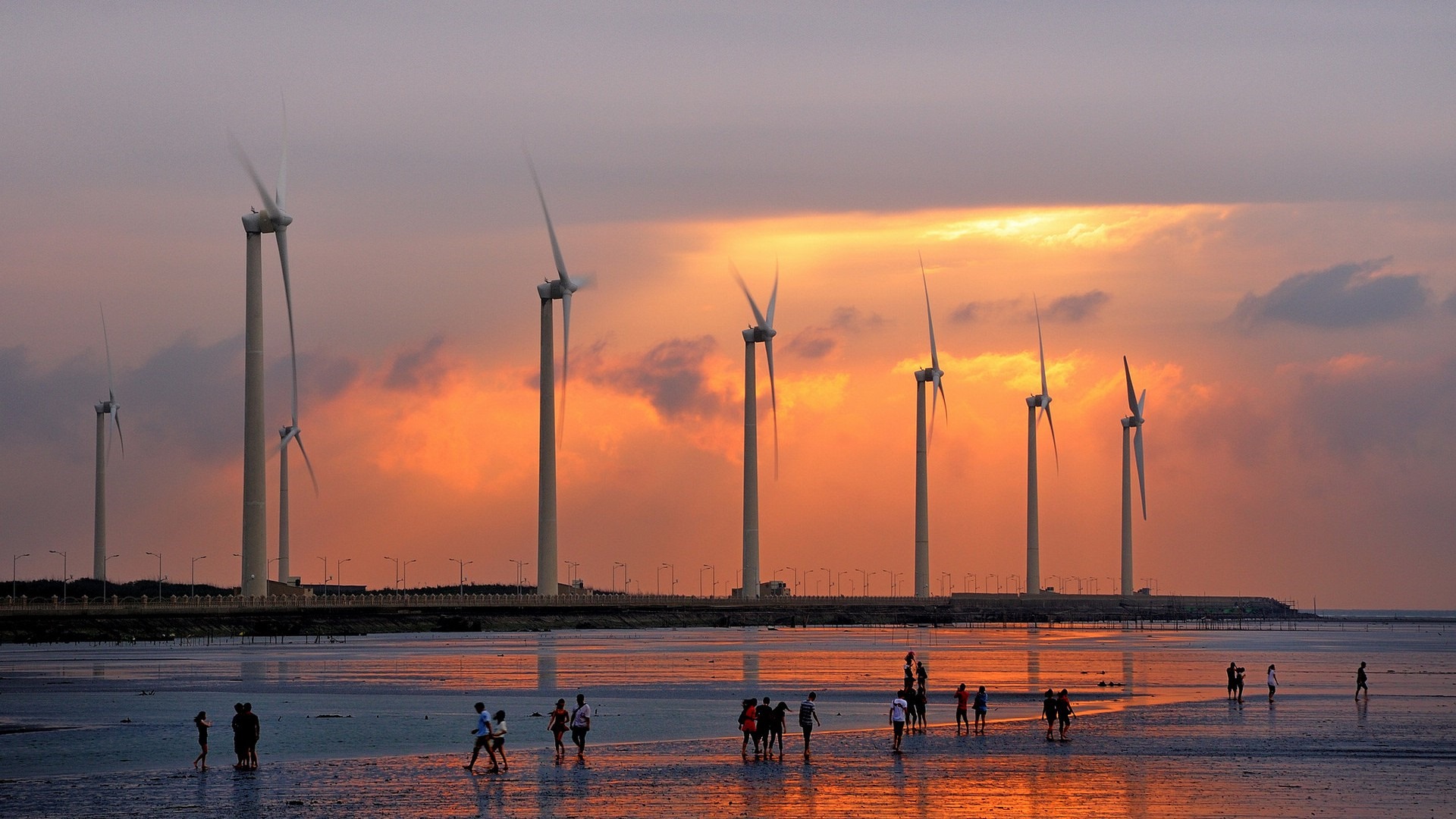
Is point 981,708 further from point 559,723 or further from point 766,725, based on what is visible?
point 559,723

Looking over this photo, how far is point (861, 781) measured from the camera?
42594mm

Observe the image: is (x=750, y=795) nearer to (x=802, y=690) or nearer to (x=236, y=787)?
(x=236, y=787)

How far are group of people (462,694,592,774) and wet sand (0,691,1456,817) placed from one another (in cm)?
58

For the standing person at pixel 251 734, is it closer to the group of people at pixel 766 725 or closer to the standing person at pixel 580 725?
the standing person at pixel 580 725

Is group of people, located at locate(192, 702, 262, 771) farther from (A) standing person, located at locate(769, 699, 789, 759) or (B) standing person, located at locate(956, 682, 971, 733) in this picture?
(B) standing person, located at locate(956, 682, 971, 733)

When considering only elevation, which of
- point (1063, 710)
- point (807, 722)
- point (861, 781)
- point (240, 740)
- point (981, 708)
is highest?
point (807, 722)

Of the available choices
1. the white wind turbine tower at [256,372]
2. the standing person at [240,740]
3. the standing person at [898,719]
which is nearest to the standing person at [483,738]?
the standing person at [240,740]

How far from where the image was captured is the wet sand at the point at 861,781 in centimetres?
3747

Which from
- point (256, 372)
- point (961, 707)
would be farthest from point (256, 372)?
point (961, 707)

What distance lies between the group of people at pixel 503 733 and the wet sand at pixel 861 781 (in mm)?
577

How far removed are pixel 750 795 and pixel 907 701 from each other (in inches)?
742

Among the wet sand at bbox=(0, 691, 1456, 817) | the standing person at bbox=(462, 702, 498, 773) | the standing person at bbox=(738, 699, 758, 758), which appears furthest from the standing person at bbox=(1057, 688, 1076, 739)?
the standing person at bbox=(462, 702, 498, 773)

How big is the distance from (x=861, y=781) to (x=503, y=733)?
32.8 ft

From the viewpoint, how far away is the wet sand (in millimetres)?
37469
